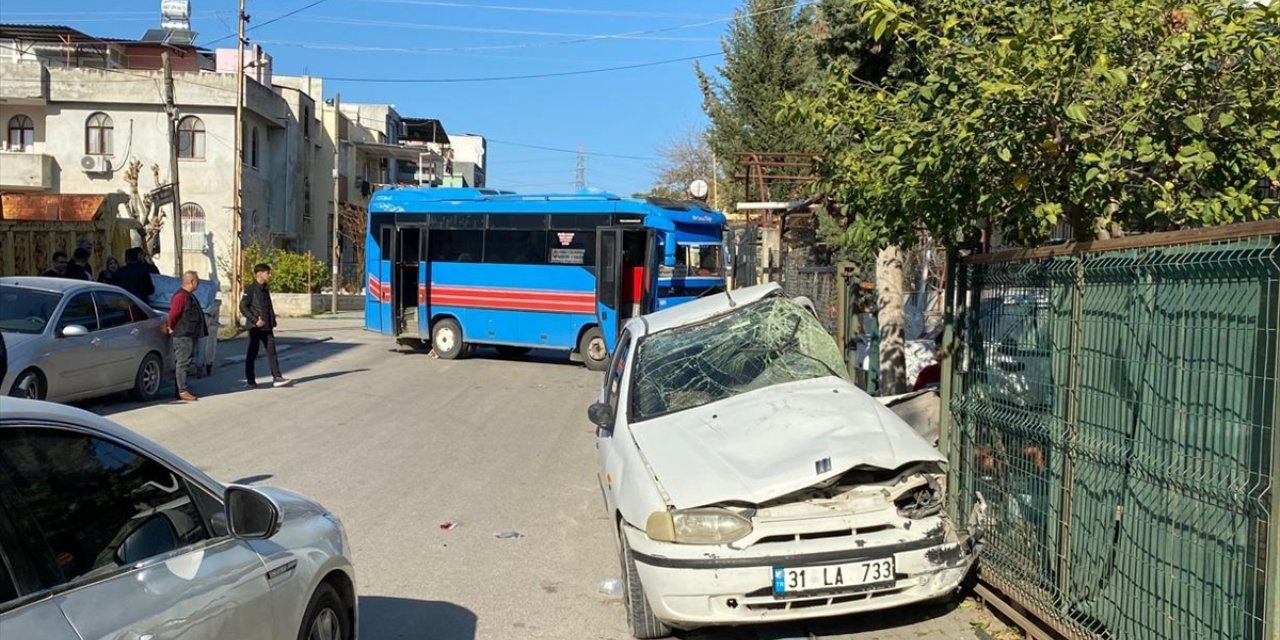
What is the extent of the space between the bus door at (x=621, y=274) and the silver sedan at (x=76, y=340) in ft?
24.7

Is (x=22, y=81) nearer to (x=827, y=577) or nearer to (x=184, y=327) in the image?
(x=184, y=327)

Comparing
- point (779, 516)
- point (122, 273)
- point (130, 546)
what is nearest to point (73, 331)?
point (122, 273)

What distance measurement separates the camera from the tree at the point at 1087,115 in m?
5.10

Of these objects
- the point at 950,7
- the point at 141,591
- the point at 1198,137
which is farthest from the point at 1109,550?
the point at 141,591

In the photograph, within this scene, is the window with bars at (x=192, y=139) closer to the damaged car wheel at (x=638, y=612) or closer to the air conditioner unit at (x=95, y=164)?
the air conditioner unit at (x=95, y=164)

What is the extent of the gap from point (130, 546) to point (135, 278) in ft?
49.7

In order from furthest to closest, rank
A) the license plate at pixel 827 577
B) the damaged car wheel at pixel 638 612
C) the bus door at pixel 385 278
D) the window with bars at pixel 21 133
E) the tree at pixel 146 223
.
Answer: the window with bars at pixel 21 133, the tree at pixel 146 223, the bus door at pixel 385 278, the damaged car wheel at pixel 638 612, the license plate at pixel 827 577

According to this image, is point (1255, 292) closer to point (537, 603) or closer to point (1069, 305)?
point (1069, 305)

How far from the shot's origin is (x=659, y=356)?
7109 millimetres

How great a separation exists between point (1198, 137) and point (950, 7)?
1.53m

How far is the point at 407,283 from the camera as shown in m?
21.7

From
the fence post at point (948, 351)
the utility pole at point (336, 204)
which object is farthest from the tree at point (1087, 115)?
the utility pole at point (336, 204)

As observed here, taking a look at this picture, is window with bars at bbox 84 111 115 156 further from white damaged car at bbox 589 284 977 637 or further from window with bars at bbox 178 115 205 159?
white damaged car at bbox 589 284 977 637

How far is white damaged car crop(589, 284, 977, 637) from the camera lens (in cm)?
507
